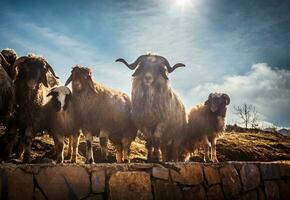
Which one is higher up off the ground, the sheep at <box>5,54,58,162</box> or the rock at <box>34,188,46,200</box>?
the sheep at <box>5,54,58,162</box>

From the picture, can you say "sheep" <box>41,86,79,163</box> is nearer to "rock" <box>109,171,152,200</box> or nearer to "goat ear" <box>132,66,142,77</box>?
"goat ear" <box>132,66,142,77</box>

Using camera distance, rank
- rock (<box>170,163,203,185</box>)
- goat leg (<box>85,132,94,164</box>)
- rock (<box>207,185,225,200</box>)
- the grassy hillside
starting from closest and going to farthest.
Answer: rock (<box>170,163,203,185</box>), rock (<box>207,185,225,200</box>), goat leg (<box>85,132,94,164</box>), the grassy hillside

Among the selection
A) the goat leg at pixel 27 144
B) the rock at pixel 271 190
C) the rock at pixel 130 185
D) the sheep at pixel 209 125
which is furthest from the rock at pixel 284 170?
the goat leg at pixel 27 144

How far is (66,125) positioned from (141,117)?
1.83 meters

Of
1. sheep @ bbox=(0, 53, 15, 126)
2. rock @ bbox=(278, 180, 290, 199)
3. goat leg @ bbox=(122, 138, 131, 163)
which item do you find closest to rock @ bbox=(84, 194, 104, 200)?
sheep @ bbox=(0, 53, 15, 126)

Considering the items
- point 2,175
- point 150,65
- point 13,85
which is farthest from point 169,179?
point 13,85

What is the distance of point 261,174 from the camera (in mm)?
9156

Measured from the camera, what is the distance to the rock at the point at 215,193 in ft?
25.2

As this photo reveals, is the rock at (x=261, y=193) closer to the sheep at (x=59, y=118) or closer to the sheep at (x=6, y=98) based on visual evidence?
the sheep at (x=59, y=118)

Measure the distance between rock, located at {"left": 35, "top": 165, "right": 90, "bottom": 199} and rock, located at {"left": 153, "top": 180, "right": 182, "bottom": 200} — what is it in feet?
Result: 4.69

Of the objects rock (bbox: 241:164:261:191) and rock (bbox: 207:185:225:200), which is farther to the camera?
rock (bbox: 241:164:261:191)

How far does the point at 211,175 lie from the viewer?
778 cm

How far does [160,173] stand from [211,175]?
1496 millimetres

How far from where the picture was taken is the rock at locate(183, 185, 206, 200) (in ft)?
23.6
